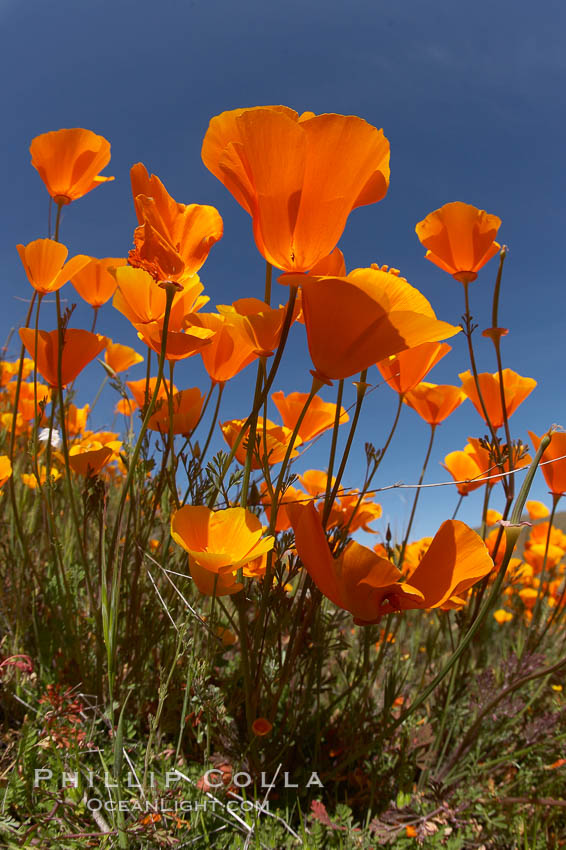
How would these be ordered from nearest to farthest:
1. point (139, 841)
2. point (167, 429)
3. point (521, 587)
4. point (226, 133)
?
1. point (226, 133)
2. point (139, 841)
3. point (167, 429)
4. point (521, 587)

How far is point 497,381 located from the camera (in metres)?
1.61

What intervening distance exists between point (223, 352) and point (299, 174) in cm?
62

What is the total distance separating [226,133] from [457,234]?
2.72 feet

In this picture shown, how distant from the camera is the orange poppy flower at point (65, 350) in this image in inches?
55.6

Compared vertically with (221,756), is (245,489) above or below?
above

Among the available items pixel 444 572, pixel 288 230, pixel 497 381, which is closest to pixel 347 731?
pixel 444 572

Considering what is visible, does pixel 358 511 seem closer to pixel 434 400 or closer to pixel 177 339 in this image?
pixel 434 400

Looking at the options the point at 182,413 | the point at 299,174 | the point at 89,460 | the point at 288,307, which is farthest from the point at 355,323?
the point at 89,460

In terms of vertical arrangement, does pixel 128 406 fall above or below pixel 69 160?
below

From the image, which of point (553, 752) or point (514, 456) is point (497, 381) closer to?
point (514, 456)

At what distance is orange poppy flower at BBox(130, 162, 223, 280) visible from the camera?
38.4 inches

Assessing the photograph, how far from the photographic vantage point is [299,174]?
0.77m

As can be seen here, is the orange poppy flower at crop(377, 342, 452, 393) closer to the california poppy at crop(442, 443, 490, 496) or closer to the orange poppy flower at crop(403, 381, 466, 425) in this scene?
the orange poppy flower at crop(403, 381, 466, 425)

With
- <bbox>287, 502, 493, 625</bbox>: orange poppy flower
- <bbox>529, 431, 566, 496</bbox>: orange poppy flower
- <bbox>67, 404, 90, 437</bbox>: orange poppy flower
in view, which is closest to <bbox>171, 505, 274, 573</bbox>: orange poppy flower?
<bbox>287, 502, 493, 625</bbox>: orange poppy flower
